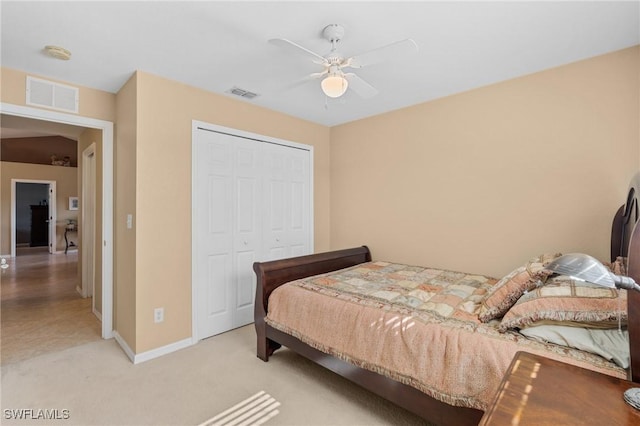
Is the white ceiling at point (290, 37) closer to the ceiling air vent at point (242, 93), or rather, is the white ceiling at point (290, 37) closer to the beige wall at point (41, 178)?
the ceiling air vent at point (242, 93)

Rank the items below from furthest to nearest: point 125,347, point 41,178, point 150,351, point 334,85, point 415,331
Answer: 1. point 41,178
2. point 125,347
3. point 150,351
4. point 334,85
5. point 415,331

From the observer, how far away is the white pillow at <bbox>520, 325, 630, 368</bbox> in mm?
1297

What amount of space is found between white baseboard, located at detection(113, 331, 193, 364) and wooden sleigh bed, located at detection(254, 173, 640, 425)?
0.79 m

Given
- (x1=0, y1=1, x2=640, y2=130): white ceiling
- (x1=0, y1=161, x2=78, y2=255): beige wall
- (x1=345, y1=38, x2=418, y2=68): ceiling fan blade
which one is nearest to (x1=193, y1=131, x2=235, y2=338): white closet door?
(x1=0, y1=1, x2=640, y2=130): white ceiling

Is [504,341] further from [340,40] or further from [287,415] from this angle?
[340,40]

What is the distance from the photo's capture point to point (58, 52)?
2.21 meters

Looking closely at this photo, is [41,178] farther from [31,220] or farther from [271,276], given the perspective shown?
[271,276]

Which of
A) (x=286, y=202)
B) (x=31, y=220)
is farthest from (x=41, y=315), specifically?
(x=31, y=220)

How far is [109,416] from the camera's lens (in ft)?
6.20

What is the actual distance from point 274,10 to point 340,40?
513mm

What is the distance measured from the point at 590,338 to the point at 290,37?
2.44m

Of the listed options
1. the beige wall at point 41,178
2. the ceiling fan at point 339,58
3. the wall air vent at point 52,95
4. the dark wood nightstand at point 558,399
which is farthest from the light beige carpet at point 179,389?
the beige wall at point 41,178

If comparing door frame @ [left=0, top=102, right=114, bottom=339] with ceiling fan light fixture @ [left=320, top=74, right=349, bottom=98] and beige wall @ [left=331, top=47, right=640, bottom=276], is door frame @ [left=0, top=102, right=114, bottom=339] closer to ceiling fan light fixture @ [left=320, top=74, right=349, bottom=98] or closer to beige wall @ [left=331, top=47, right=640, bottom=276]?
ceiling fan light fixture @ [left=320, top=74, right=349, bottom=98]

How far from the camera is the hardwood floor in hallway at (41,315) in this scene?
2823 mm
